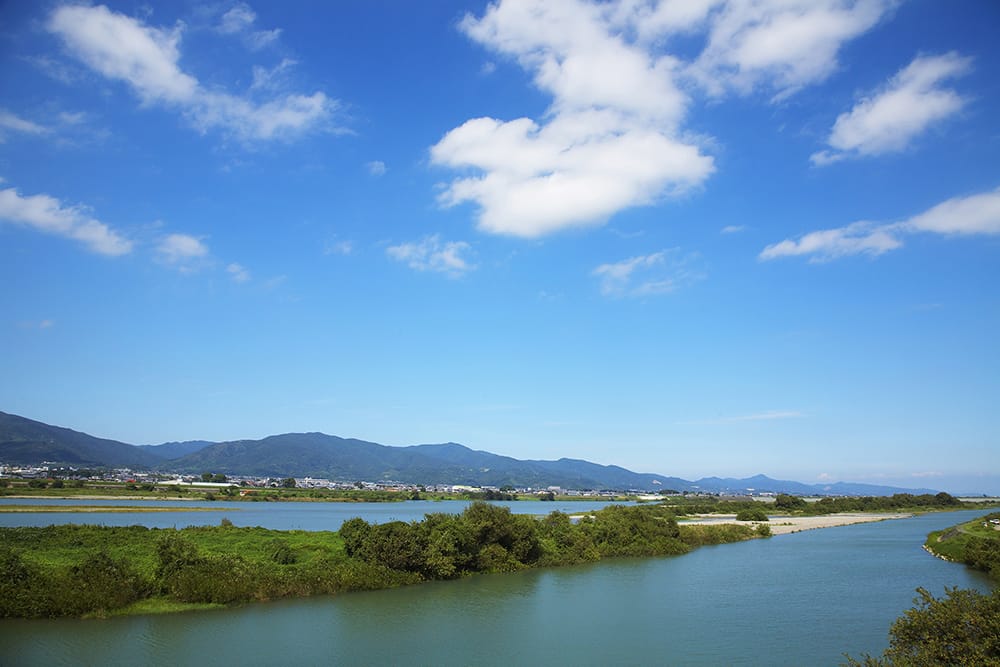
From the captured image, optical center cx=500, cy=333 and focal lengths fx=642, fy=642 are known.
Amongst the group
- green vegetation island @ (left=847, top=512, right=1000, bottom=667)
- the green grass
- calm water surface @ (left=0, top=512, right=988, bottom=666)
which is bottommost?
calm water surface @ (left=0, top=512, right=988, bottom=666)

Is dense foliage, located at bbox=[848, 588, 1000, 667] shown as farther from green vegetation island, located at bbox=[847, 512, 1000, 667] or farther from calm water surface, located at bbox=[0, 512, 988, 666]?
calm water surface, located at bbox=[0, 512, 988, 666]

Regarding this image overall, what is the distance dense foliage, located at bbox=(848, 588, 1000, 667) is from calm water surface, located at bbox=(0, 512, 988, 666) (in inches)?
295

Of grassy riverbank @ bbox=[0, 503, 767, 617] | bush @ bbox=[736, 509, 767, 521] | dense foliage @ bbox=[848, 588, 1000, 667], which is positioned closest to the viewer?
dense foliage @ bbox=[848, 588, 1000, 667]

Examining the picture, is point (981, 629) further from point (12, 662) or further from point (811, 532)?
point (811, 532)

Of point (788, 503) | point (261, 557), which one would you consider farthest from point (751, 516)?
point (261, 557)

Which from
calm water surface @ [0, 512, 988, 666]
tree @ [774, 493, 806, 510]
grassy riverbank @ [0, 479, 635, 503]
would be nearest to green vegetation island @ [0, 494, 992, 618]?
calm water surface @ [0, 512, 988, 666]

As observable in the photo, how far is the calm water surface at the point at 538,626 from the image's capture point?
69.2 feet

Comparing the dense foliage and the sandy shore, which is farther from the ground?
the dense foliage

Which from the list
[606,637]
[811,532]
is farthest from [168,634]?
[811,532]

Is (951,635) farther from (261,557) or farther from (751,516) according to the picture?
(751,516)

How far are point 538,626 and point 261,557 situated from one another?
15.5 meters

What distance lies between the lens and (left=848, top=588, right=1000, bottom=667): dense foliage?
1313 cm

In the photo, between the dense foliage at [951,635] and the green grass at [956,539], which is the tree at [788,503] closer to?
the green grass at [956,539]

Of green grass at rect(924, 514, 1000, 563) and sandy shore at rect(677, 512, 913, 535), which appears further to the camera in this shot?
sandy shore at rect(677, 512, 913, 535)
